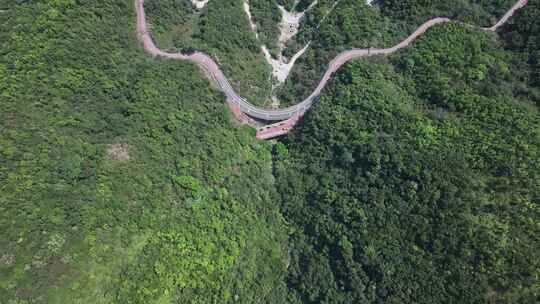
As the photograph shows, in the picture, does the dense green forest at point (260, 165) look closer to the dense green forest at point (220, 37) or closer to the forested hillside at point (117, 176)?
the forested hillside at point (117, 176)

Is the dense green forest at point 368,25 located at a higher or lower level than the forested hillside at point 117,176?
higher

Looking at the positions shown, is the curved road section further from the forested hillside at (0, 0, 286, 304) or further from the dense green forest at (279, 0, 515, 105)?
the forested hillside at (0, 0, 286, 304)

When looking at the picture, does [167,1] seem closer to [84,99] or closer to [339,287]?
[84,99]

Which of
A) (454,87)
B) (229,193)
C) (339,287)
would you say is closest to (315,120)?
(229,193)

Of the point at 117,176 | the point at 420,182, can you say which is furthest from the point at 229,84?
the point at 420,182

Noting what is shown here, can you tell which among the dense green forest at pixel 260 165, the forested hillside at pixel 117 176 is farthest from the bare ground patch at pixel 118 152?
the dense green forest at pixel 260 165

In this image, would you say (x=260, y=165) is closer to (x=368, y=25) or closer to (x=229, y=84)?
(x=229, y=84)
